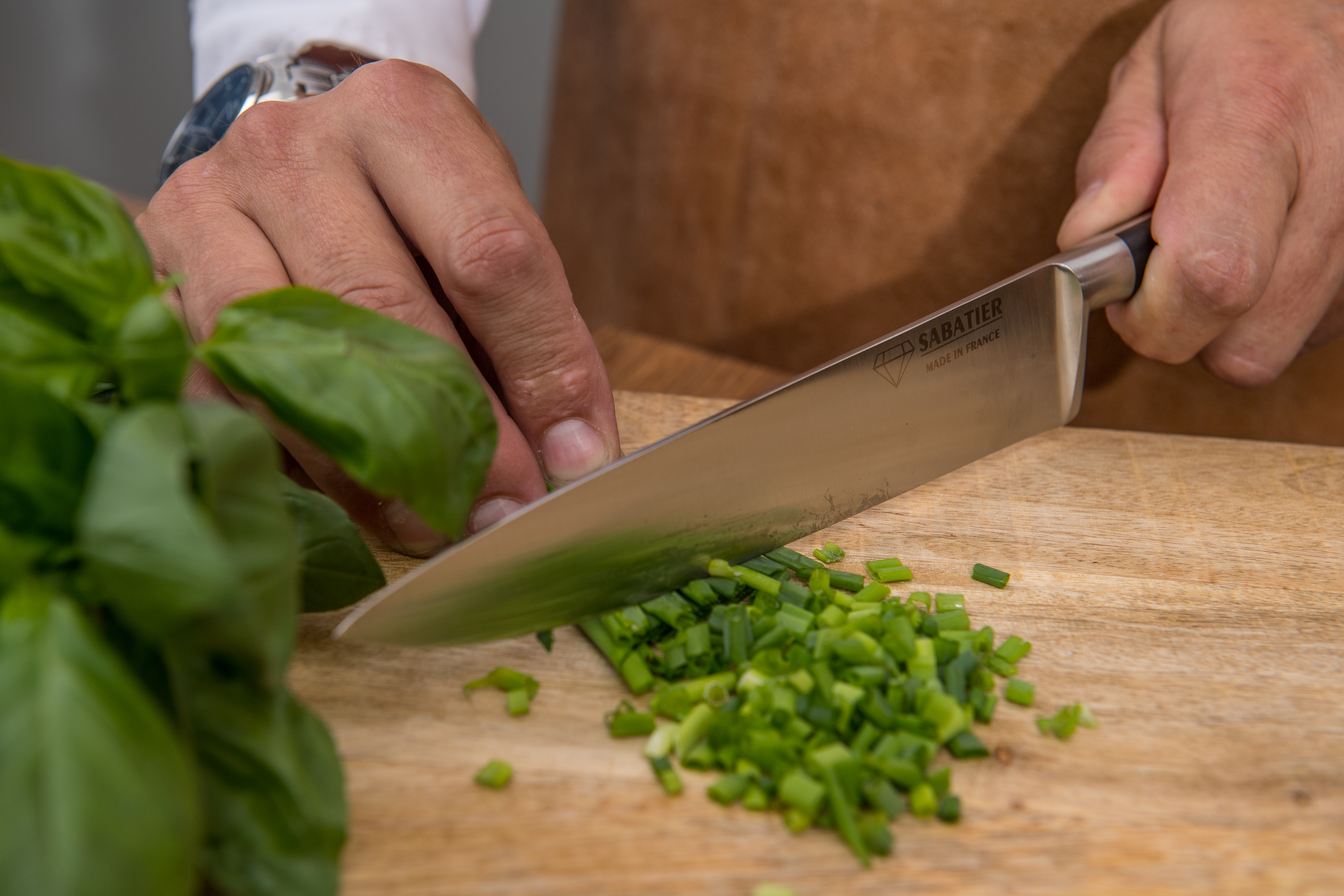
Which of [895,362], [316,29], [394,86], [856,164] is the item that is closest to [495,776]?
[895,362]

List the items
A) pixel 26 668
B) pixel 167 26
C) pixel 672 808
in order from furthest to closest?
pixel 167 26
pixel 672 808
pixel 26 668

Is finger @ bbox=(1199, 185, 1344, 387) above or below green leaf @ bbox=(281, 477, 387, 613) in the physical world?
above

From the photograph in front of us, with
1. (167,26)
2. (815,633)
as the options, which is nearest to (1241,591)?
(815,633)

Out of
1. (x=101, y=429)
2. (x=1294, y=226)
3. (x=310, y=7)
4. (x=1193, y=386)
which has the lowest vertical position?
(x=1193, y=386)

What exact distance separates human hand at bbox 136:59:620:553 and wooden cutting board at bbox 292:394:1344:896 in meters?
0.20

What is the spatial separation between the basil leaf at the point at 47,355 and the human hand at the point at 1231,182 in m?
1.21

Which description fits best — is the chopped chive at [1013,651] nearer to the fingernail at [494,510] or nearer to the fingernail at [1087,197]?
the fingernail at [494,510]

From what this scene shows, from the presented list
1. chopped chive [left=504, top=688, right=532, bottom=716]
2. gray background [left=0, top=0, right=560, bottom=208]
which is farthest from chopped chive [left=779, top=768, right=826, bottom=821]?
gray background [left=0, top=0, right=560, bottom=208]

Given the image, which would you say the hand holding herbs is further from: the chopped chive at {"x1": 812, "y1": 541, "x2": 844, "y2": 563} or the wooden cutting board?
the chopped chive at {"x1": 812, "y1": 541, "x2": 844, "y2": 563}

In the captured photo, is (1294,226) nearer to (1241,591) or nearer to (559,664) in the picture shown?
(1241,591)

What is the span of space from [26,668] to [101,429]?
163mm

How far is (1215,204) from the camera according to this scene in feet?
4.14

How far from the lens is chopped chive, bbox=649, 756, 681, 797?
84cm

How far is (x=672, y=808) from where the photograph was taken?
84 centimetres
